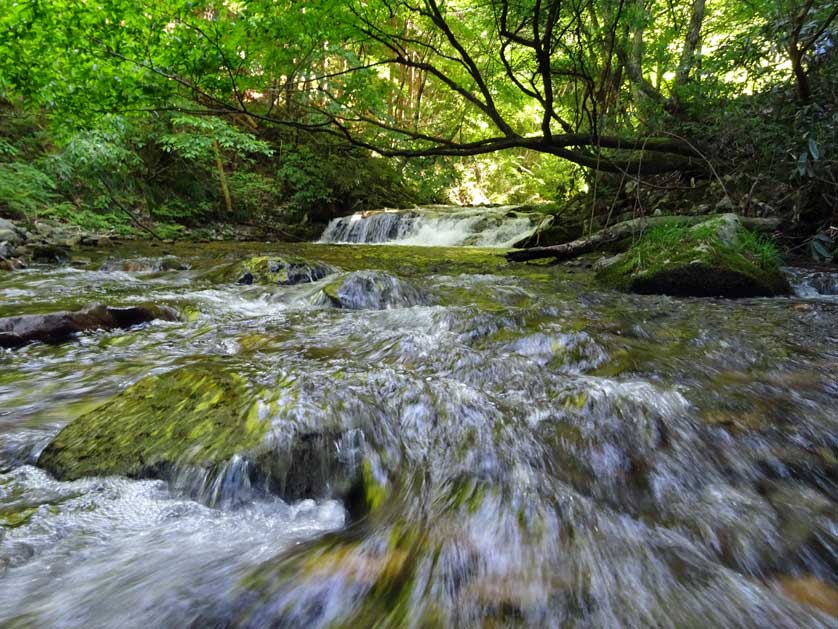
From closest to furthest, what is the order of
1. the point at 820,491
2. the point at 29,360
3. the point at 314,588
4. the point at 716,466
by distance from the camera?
the point at 314,588
the point at 820,491
the point at 716,466
the point at 29,360

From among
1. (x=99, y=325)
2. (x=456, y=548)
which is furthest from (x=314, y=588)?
(x=99, y=325)

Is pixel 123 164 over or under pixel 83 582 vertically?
over

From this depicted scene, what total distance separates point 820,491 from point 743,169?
6428 mm

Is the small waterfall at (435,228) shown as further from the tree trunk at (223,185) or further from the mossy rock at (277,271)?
the mossy rock at (277,271)

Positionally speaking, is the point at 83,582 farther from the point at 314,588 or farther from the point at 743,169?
the point at 743,169

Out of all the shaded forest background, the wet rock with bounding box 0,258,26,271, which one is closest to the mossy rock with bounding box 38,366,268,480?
the shaded forest background

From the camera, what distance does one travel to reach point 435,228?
44.6 ft

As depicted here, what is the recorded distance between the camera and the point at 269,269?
6.16 metres

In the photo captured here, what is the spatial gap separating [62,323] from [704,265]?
6.31 meters

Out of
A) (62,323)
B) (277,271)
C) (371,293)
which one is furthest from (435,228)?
(62,323)

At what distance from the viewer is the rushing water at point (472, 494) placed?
1.24m

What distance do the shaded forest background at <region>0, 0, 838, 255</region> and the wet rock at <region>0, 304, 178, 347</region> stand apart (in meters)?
2.56

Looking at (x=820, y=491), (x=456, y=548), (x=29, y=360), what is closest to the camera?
(x=456, y=548)

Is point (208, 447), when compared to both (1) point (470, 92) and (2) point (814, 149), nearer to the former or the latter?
(2) point (814, 149)
